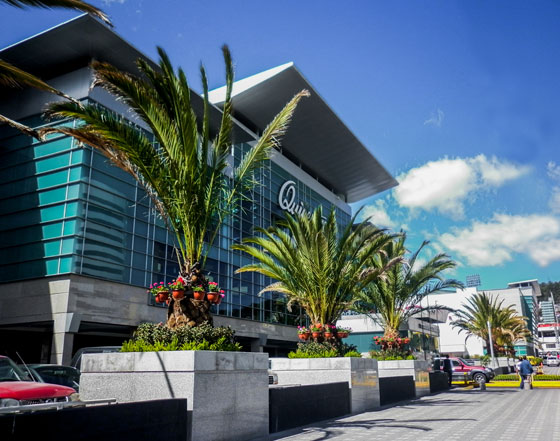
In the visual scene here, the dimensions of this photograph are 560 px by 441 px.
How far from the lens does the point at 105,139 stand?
9.65m

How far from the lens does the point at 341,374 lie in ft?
47.2

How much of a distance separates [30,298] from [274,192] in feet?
72.8

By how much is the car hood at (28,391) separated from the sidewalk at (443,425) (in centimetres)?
390

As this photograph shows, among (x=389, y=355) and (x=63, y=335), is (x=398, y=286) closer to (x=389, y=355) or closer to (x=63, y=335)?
(x=389, y=355)

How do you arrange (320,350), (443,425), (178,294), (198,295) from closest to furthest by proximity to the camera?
(178,294), (198,295), (443,425), (320,350)

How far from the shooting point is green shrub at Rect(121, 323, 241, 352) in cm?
855

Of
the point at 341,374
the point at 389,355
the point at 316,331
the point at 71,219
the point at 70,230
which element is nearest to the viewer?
the point at 341,374

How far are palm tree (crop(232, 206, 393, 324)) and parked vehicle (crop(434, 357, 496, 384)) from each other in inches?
664

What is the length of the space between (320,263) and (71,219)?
47.1 ft

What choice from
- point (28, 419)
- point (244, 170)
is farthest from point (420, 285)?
point (28, 419)

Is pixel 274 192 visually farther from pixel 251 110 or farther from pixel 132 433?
pixel 132 433

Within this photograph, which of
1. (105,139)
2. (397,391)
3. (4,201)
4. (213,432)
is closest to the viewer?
(213,432)

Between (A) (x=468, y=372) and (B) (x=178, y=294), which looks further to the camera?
(A) (x=468, y=372)

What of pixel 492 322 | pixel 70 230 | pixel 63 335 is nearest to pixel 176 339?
pixel 63 335
